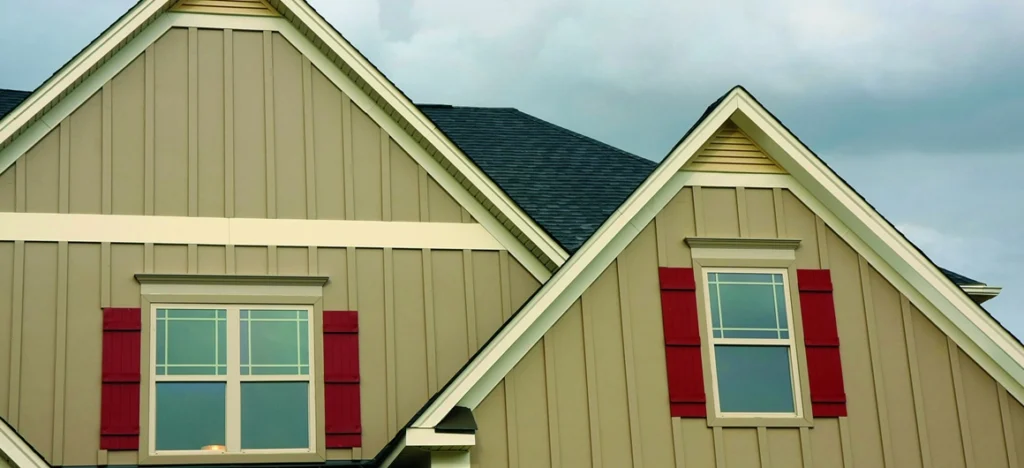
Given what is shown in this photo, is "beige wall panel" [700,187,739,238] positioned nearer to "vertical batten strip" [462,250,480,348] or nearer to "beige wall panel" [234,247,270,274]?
"vertical batten strip" [462,250,480,348]

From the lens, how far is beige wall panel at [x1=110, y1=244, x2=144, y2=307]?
14.6 metres

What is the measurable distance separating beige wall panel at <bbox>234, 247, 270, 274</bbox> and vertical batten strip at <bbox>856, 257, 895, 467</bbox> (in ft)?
19.7

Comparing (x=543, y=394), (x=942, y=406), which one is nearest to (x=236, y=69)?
(x=543, y=394)

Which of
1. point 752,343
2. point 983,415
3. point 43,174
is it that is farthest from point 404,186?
→ point 983,415

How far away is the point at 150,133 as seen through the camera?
15328 mm

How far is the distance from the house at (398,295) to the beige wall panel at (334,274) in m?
0.04

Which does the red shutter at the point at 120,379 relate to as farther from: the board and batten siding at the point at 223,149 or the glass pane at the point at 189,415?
the board and batten siding at the point at 223,149

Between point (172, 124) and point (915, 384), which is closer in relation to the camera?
point (915, 384)

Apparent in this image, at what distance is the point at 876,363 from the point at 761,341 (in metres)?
1.19

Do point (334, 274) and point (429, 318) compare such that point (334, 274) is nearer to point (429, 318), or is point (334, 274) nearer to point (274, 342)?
point (274, 342)

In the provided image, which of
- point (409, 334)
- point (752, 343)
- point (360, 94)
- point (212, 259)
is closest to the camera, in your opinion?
point (752, 343)

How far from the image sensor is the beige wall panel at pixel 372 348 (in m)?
14.8

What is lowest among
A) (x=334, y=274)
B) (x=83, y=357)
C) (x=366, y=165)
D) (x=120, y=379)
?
(x=120, y=379)

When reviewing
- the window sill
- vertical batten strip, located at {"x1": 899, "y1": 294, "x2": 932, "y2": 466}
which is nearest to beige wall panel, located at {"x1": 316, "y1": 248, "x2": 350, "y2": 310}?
the window sill
